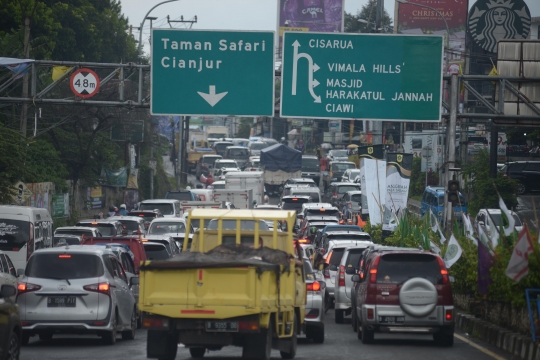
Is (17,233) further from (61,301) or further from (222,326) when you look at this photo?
(222,326)

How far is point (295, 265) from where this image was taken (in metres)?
13.4

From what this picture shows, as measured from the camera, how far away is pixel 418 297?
15.5m

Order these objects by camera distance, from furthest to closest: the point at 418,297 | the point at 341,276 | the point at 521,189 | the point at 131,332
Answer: the point at 521,189
the point at 341,276
the point at 131,332
the point at 418,297

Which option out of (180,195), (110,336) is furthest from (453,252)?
(180,195)

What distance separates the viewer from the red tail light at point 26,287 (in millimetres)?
15000

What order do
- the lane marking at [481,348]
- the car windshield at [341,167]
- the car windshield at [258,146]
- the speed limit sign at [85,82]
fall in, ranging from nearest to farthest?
the lane marking at [481,348] → the speed limit sign at [85,82] → the car windshield at [341,167] → the car windshield at [258,146]

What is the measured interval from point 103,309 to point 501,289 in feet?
21.3

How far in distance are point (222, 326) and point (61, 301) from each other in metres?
4.30

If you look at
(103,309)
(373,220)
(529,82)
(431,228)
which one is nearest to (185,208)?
(373,220)

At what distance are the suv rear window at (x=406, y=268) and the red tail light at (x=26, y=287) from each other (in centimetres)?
559

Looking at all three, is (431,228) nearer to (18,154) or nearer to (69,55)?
(18,154)

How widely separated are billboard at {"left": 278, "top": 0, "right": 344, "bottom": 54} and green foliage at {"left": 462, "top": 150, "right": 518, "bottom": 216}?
42.4 metres

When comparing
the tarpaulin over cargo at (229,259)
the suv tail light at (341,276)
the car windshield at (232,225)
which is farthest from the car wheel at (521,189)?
the tarpaulin over cargo at (229,259)

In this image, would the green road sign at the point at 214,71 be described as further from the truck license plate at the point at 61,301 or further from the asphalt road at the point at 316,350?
the truck license plate at the point at 61,301
